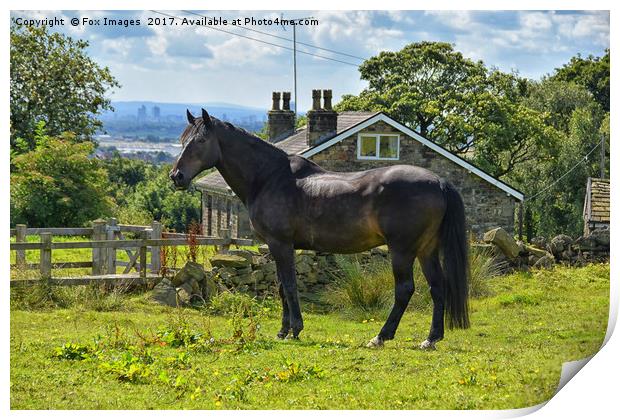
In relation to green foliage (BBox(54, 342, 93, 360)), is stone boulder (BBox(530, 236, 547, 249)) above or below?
above

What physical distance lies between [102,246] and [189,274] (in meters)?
1.38

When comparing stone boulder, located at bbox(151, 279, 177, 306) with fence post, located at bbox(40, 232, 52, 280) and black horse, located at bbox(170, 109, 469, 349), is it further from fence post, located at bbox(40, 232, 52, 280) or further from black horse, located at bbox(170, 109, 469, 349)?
black horse, located at bbox(170, 109, 469, 349)

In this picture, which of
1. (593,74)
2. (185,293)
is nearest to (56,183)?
(185,293)

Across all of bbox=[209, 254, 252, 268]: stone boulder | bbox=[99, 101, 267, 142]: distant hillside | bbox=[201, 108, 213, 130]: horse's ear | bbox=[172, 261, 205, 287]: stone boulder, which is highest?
bbox=[99, 101, 267, 142]: distant hillside

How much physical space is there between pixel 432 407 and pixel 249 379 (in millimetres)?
1719

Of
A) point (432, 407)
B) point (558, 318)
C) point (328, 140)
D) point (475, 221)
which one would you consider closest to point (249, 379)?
point (432, 407)

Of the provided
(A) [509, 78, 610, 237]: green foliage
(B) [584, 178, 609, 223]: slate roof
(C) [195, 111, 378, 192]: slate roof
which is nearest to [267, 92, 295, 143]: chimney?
(C) [195, 111, 378, 192]: slate roof

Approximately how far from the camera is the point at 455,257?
400 inches

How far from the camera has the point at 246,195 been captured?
1105 centimetres

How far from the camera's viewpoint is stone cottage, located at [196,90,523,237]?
22641 millimetres

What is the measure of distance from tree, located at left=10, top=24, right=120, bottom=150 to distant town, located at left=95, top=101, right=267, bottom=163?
0.45m

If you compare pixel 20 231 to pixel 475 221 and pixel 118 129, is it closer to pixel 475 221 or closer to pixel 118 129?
pixel 118 129

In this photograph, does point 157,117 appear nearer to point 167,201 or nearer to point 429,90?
point 429,90

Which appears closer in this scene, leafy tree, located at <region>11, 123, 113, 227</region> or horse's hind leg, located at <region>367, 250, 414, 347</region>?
horse's hind leg, located at <region>367, 250, 414, 347</region>
